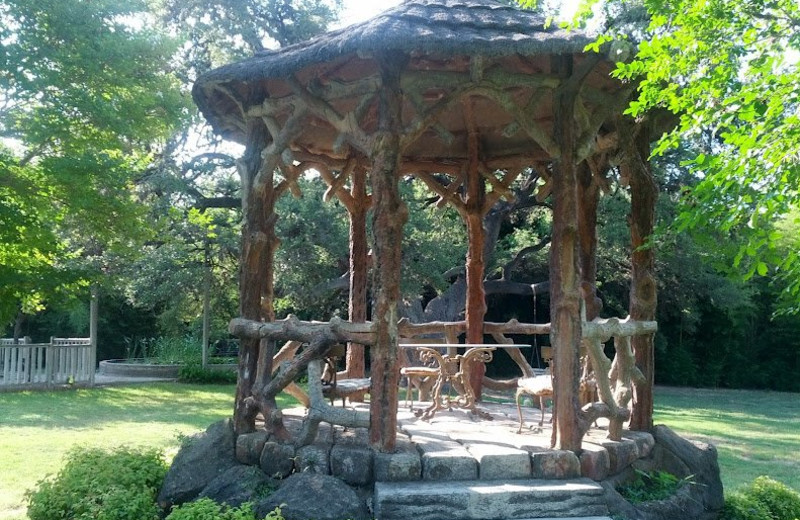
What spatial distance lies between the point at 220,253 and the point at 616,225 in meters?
11.2

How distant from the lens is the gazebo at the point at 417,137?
6.09m

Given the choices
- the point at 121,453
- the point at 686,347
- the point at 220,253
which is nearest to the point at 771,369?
the point at 686,347

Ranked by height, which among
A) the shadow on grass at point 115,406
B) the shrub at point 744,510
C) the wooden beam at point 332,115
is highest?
the wooden beam at point 332,115

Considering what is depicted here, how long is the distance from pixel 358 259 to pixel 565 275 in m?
4.05

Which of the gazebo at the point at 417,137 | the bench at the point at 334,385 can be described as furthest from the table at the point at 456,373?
the gazebo at the point at 417,137

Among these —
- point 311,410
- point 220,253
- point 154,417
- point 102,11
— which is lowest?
point 154,417

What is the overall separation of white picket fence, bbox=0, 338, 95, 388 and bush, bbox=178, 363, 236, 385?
283 centimetres

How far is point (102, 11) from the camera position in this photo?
8203mm

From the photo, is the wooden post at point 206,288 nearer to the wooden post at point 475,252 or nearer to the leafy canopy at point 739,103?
the wooden post at point 475,252

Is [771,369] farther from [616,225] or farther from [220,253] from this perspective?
[220,253]

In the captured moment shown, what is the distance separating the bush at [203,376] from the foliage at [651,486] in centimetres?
1667

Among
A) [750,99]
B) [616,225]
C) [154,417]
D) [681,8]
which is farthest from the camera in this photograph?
[616,225]

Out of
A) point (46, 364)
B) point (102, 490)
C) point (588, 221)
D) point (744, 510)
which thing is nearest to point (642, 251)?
point (588, 221)

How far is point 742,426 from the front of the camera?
15492mm
